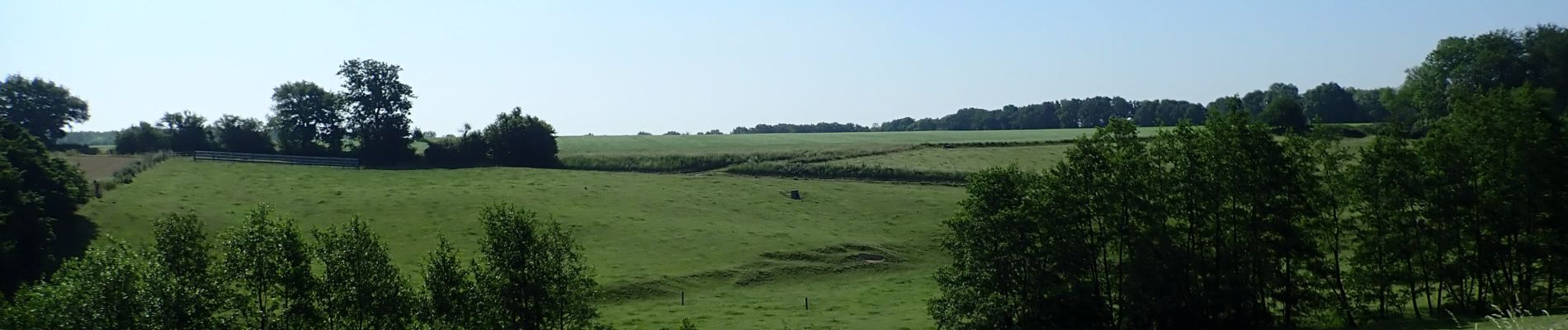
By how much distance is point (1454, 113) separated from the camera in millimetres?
46281

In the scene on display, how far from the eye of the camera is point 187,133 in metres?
106

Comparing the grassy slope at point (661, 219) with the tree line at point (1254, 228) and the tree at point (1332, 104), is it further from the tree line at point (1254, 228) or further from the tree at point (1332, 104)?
the tree at point (1332, 104)

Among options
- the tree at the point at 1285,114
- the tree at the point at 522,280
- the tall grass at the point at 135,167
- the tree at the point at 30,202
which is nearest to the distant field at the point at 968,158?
the tree at the point at 1285,114

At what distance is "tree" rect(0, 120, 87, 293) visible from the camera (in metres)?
46.6

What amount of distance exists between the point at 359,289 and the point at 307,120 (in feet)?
262

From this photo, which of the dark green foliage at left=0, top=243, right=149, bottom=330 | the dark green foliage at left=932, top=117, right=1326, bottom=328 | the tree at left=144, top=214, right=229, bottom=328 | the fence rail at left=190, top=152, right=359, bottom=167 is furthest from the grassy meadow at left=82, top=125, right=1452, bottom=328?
the dark green foliage at left=0, top=243, right=149, bottom=330

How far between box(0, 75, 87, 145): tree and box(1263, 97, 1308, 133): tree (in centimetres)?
11780

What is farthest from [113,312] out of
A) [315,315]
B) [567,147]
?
[567,147]

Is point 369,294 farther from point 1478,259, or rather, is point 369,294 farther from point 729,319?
point 1478,259

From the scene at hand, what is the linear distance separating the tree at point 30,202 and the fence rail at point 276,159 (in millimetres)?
35614

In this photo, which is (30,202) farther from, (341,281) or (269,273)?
(341,281)

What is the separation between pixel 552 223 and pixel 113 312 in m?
13.0

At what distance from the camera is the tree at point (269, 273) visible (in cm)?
3356

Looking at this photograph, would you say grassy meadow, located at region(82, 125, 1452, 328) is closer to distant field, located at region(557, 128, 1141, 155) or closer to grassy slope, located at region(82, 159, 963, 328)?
grassy slope, located at region(82, 159, 963, 328)
